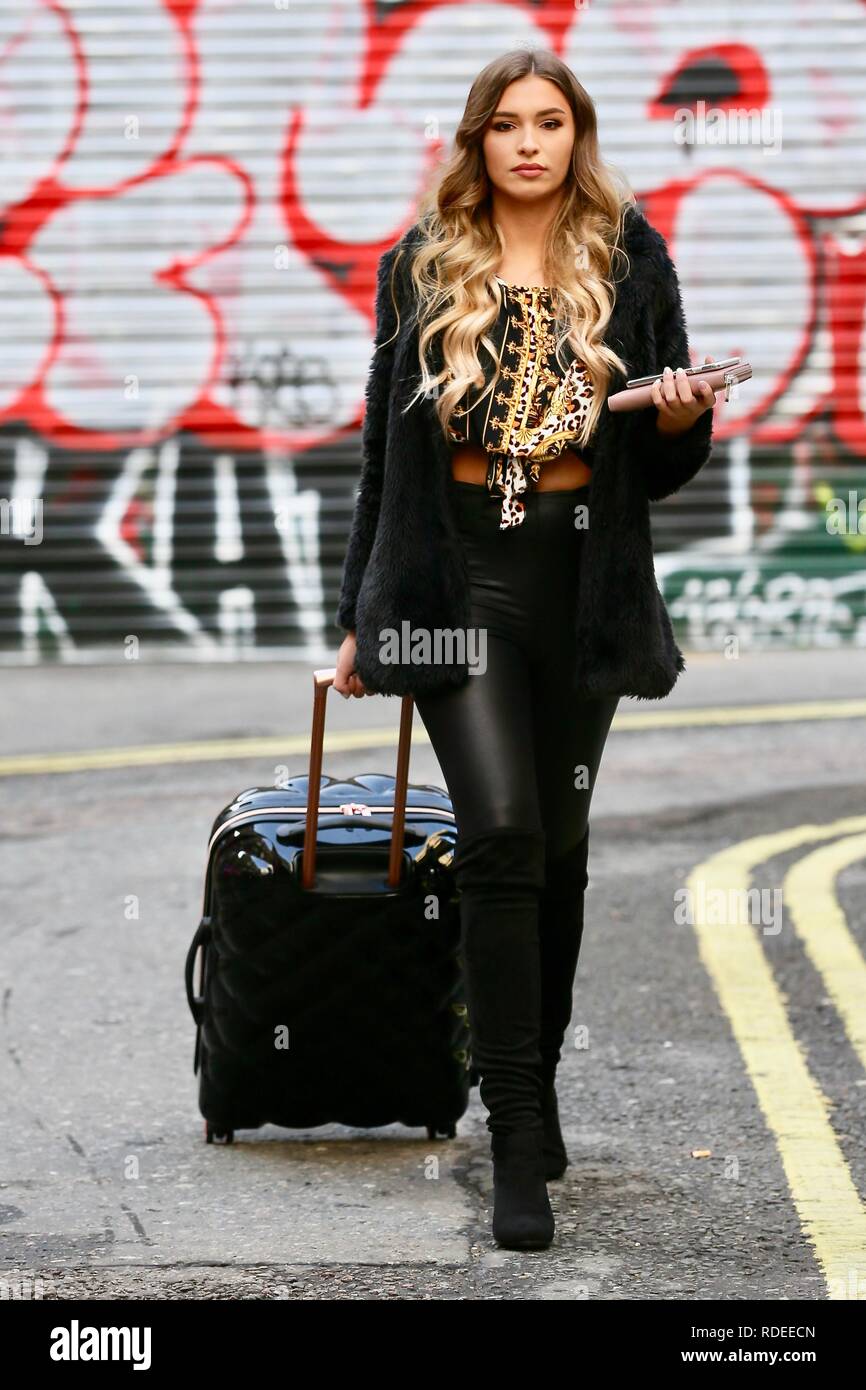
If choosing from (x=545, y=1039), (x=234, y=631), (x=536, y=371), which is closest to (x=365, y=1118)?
(x=545, y=1039)

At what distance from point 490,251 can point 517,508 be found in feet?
1.50

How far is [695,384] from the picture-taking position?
3.55 metres

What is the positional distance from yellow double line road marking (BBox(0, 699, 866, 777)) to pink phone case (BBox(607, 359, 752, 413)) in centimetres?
498

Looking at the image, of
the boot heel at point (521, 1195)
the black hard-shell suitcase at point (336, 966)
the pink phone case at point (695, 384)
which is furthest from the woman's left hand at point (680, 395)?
the boot heel at point (521, 1195)

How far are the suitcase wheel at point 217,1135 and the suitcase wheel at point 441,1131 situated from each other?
1.25 ft

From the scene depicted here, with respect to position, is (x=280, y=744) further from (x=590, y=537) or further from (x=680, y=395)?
(x=680, y=395)

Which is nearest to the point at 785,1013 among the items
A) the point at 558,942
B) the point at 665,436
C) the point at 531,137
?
the point at 558,942

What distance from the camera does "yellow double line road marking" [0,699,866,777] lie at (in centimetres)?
878

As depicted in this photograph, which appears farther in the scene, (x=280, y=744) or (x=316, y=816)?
(x=280, y=744)

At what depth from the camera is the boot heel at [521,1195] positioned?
143 inches

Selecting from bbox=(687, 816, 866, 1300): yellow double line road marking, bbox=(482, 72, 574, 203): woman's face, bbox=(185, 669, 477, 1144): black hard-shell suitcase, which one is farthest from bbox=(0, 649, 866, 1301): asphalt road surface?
bbox=(482, 72, 574, 203): woman's face

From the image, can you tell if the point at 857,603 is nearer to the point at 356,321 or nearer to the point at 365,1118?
the point at 356,321
